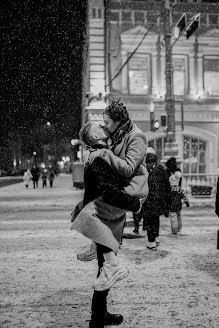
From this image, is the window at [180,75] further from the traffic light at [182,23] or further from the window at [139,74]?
the traffic light at [182,23]

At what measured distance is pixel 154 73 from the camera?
25.7 meters

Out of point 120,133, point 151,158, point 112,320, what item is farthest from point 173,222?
point 120,133

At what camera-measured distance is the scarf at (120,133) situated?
3.70 meters

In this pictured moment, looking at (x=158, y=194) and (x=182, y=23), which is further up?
(x=182, y=23)

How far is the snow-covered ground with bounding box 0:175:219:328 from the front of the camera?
12.9 feet

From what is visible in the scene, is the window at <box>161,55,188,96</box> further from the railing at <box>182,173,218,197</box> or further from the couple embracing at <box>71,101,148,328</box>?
the couple embracing at <box>71,101,148,328</box>

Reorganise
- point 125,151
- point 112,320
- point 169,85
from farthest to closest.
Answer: point 169,85
point 112,320
point 125,151

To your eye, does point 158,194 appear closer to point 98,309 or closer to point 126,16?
point 98,309

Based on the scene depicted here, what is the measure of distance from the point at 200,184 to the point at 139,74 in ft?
28.5

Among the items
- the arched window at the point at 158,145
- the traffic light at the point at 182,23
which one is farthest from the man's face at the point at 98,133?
the arched window at the point at 158,145

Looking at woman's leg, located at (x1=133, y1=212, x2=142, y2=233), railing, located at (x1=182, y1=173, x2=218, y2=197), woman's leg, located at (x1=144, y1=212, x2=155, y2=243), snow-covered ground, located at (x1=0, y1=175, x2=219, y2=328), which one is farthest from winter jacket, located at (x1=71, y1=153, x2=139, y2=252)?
railing, located at (x1=182, y1=173, x2=218, y2=197)

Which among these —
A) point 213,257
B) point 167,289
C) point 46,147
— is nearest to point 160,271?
point 167,289

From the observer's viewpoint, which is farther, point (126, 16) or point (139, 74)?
point (126, 16)

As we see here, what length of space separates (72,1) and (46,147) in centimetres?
9371
